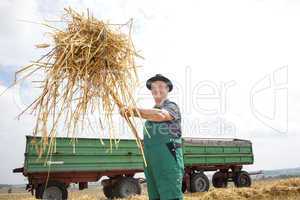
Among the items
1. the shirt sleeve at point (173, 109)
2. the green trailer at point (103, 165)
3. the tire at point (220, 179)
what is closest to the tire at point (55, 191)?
the green trailer at point (103, 165)

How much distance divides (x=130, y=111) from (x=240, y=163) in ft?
46.3

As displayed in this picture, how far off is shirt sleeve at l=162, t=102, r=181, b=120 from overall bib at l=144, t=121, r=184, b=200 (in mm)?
124

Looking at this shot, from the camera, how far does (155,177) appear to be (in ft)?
10.4

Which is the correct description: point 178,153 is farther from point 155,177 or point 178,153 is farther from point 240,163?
point 240,163

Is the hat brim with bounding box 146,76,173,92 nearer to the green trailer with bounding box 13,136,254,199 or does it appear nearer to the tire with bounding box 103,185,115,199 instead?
the green trailer with bounding box 13,136,254,199

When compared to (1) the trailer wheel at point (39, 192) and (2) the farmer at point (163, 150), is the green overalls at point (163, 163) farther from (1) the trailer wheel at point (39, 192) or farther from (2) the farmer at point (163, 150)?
(1) the trailer wheel at point (39, 192)

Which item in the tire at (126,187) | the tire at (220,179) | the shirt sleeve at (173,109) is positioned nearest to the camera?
the shirt sleeve at (173,109)

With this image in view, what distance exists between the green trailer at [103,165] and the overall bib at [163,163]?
5.36m

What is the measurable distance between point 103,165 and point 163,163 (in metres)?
8.79

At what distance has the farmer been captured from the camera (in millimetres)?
3055

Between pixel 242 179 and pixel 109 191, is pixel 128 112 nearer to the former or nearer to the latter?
pixel 109 191

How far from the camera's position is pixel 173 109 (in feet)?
10.8

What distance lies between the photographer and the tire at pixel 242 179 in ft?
52.3

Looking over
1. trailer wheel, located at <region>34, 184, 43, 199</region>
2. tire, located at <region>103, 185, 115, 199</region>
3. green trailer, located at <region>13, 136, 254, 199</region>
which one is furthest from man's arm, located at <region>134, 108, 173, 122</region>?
tire, located at <region>103, 185, 115, 199</region>
